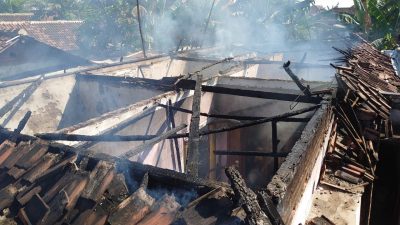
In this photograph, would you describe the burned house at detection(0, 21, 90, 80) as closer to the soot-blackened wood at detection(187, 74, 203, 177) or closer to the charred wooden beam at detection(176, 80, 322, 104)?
the charred wooden beam at detection(176, 80, 322, 104)

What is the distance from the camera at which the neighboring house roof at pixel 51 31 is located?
23.0 m

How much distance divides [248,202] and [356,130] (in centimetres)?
590

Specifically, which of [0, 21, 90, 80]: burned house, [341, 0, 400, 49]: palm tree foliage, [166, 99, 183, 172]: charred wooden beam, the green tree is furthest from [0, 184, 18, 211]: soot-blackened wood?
the green tree

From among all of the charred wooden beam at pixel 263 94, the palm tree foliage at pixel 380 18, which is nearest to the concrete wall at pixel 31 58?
the charred wooden beam at pixel 263 94

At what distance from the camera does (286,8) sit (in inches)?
1013

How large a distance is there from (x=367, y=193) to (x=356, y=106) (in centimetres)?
219

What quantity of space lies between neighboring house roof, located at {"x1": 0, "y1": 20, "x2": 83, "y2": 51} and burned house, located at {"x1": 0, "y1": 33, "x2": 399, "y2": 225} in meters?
14.1

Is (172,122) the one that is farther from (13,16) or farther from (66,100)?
(13,16)

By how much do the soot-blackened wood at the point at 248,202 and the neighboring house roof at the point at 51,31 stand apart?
78.1ft

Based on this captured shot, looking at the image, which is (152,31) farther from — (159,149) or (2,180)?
(2,180)

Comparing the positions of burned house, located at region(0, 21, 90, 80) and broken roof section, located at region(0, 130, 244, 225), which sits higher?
burned house, located at region(0, 21, 90, 80)

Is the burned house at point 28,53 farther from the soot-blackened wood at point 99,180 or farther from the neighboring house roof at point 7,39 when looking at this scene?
the soot-blackened wood at point 99,180

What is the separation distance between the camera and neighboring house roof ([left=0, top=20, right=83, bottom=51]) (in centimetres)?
2298

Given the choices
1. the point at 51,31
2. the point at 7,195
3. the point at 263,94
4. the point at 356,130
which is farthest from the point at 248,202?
the point at 51,31
